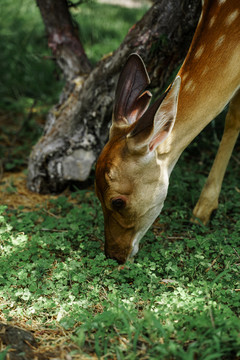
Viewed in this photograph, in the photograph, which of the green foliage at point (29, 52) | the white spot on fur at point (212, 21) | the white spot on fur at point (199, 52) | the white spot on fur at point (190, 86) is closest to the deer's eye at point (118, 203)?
the white spot on fur at point (190, 86)

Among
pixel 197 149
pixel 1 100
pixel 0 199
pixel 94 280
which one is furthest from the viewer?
pixel 1 100

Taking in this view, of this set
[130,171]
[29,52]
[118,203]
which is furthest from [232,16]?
[29,52]

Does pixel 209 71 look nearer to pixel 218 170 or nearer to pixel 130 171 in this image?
pixel 130 171

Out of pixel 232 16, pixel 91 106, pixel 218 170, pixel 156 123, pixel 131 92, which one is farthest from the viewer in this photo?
pixel 91 106

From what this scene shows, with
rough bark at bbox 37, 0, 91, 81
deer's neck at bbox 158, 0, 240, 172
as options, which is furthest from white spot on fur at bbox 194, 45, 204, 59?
rough bark at bbox 37, 0, 91, 81

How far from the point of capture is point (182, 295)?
262 cm

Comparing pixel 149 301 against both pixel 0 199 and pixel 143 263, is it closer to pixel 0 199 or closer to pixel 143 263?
pixel 143 263

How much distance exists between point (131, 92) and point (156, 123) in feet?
1.76

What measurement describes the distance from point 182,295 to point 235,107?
79.4 inches

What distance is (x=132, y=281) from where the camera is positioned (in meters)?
3.10

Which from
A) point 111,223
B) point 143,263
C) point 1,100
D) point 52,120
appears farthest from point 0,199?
point 1,100

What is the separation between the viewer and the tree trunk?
4133mm

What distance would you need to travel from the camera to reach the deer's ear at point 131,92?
3398 mm

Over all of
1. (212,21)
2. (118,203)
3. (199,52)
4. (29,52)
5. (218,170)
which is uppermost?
(212,21)
